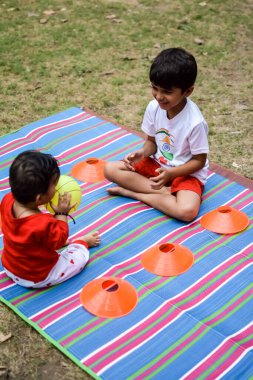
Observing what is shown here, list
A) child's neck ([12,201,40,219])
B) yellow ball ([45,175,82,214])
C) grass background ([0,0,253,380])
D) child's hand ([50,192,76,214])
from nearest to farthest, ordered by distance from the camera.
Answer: child's neck ([12,201,40,219])
child's hand ([50,192,76,214])
yellow ball ([45,175,82,214])
grass background ([0,0,253,380])

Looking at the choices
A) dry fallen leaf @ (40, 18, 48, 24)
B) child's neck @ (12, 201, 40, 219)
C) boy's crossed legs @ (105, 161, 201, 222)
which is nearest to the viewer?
child's neck @ (12, 201, 40, 219)

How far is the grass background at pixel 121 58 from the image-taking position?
16.3ft

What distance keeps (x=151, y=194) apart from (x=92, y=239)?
25.3 inches

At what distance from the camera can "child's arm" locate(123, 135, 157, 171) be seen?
3.76 m

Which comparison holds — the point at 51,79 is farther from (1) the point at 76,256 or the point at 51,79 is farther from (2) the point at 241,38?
(1) the point at 76,256

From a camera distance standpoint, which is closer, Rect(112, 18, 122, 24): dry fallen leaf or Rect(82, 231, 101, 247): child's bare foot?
Rect(82, 231, 101, 247): child's bare foot

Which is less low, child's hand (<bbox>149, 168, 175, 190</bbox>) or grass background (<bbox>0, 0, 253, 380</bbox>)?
child's hand (<bbox>149, 168, 175, 190</bbox>)

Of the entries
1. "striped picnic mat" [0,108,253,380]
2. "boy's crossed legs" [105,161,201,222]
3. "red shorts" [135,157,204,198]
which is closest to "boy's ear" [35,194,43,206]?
"striped picnic mat" [0,108,253,380]

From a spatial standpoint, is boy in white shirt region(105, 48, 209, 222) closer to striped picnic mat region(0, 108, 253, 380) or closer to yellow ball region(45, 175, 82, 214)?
striped picnic mat region(0, 108, 253, 380)

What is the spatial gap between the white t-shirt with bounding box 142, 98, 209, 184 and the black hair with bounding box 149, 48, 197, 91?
0.27 m

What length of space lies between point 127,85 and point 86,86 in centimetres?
43

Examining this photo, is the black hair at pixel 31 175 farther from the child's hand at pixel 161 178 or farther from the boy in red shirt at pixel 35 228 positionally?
the child's hand at pixel 161 178

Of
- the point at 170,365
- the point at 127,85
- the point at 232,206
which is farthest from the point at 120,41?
the point at 170,365

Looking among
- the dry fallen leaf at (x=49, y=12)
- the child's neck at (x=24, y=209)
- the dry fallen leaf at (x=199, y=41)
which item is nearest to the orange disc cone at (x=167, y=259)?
the child's neck at (x=24, y=209)
